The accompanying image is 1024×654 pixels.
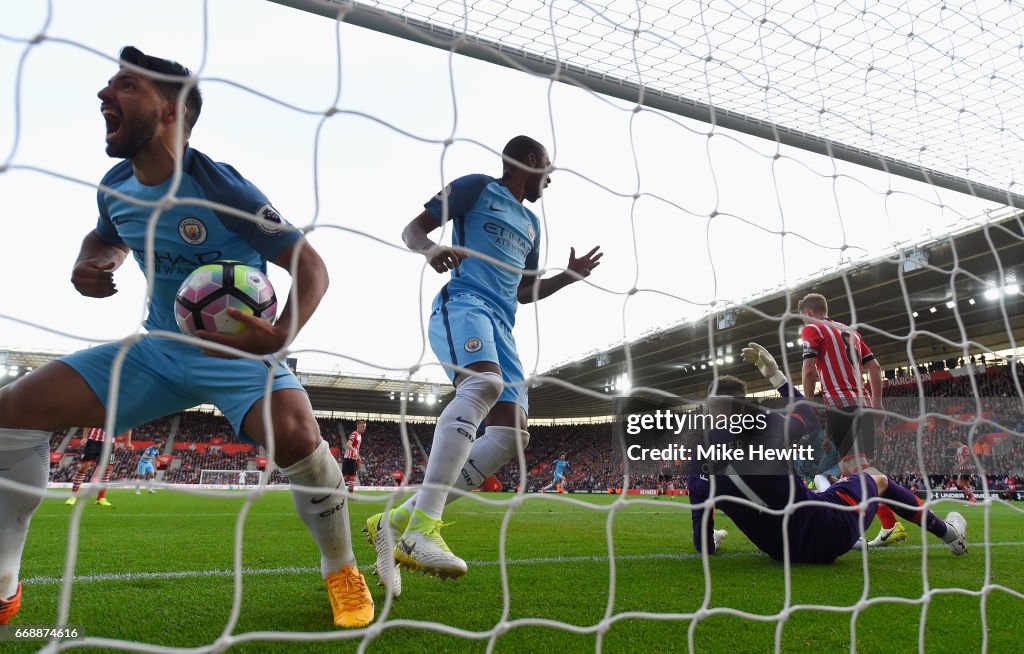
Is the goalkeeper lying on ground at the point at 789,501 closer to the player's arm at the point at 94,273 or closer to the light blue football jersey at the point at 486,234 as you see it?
the light blue football jersey at the point at 486,234

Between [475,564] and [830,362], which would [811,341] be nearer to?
[830,362]

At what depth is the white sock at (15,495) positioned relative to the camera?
1810 millimetres

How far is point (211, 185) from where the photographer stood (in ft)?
6.49

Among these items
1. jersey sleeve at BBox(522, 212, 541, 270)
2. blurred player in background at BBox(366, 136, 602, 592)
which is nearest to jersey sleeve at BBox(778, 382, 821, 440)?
jersey sleeve at BBox(522, 212, 541, 270)

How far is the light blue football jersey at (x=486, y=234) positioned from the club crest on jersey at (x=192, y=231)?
865mm

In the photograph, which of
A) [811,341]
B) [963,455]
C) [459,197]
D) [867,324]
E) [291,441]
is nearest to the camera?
[291,441]

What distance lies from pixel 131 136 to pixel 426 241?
1.01 meters

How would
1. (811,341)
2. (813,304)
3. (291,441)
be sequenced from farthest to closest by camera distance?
(813,304), (811,341), (291,441)

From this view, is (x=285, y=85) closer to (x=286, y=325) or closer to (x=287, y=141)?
(x=287, y=141)

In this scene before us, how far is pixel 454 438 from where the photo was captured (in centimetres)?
222

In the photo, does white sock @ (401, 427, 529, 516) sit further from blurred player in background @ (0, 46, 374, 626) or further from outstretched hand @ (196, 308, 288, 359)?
outstretched hand @ (196, 308, 288, 359)

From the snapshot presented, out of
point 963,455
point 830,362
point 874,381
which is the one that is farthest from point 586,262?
point 963,455

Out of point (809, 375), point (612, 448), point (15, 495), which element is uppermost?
point (612, 448)

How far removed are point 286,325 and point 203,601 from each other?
1270mm
